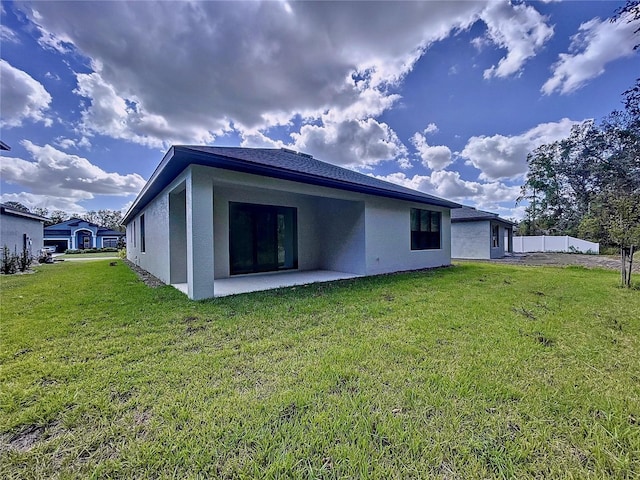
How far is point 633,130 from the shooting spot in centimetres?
2184

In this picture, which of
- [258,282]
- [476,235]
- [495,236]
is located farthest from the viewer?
[495,236]

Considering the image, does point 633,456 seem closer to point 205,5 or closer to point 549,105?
point 205,5

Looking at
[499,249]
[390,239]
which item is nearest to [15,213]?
[390,239]

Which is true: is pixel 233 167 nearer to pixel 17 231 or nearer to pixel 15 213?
pixel 15 213

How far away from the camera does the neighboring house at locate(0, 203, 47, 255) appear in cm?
1421

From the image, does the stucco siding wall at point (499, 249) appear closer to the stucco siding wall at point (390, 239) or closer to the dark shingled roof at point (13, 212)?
the stucco siding wall at point (390, 239)

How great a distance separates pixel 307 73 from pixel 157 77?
5130mm

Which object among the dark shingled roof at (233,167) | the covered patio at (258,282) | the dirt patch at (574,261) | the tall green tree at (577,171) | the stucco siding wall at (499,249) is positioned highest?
the tall green tree at (577,171)

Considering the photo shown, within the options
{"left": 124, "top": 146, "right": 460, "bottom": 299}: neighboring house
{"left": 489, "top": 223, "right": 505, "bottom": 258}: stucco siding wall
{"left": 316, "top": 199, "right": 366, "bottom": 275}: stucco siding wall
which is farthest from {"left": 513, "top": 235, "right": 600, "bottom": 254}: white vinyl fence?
{"left": 316, "top": 199, "right": 366, "bottom": 275}: stucco siding wall

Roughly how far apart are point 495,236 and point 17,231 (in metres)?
30.0

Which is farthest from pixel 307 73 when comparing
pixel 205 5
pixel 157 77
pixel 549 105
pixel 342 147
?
pixel 549 105

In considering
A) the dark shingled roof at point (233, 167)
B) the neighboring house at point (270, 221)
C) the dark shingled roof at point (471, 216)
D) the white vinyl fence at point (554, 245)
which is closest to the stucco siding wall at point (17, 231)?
the neighboring house at point (270, 221)

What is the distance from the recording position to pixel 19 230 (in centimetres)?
1576

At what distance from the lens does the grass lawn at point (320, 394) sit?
65.1 inches
